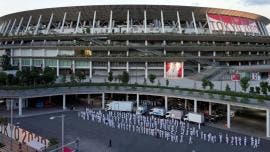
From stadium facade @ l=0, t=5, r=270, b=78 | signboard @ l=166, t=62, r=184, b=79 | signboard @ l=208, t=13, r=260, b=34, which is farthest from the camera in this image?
signboard @ l=208, t=13, r=260, b=34

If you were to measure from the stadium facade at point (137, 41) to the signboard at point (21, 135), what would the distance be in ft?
164

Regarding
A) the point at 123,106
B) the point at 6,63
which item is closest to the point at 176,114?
the point at 123,106

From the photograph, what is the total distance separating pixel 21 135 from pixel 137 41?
60145 mm

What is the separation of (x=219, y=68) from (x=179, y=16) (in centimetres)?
2220

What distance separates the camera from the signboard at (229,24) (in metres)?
104

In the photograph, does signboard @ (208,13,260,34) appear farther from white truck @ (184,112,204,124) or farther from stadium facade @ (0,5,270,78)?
white truck @ (184,112,204,124)

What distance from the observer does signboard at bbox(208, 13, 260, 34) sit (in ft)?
342

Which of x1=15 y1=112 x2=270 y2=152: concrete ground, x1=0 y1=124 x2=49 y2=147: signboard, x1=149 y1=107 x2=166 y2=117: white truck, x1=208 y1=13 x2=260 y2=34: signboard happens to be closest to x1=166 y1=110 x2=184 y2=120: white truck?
x1=149 y1=107 x2=166 y2=117: white truck

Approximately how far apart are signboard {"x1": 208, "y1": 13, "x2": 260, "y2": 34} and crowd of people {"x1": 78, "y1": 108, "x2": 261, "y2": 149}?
5244cm

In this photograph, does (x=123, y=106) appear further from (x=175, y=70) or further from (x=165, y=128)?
(x=175, y=70)

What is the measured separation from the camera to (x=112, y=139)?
47.0m

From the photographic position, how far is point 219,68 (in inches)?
3583

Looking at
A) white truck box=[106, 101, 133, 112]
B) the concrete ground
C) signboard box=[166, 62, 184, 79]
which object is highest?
signboard box=[166, 62, 184, 79]

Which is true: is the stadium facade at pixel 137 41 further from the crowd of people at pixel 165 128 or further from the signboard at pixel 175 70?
the crowd of people at pixel 165 128
